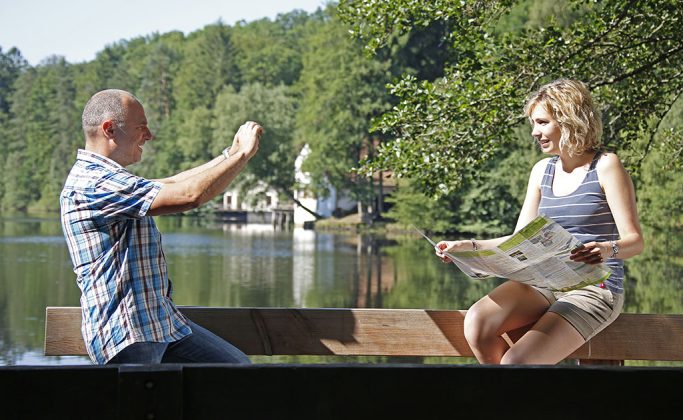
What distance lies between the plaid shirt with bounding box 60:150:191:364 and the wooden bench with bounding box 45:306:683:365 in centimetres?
88

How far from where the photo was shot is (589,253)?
3234mm

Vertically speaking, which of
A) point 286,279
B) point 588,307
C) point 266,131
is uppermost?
point 266,131

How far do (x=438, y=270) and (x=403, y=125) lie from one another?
19.8 meters

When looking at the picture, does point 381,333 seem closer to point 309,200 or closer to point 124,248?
point 124,248

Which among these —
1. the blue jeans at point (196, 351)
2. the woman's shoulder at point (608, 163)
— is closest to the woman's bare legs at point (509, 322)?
the woman's shoulder at point (608, 163)

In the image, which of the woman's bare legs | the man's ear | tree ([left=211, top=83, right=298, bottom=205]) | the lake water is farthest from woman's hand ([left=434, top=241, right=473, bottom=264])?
tree ([left=211, top=83, right=298, bottom=205])

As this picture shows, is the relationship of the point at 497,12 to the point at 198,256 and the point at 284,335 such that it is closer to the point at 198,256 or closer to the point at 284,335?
the point at 284,335

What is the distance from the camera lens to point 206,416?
186 centimetres

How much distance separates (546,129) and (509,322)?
666mm

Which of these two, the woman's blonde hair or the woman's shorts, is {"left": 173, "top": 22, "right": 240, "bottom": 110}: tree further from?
the woman's shorts

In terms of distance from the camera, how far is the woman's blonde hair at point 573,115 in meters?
3.57

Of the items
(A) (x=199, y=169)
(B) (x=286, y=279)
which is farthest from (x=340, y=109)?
(A) (x=199, y=169)

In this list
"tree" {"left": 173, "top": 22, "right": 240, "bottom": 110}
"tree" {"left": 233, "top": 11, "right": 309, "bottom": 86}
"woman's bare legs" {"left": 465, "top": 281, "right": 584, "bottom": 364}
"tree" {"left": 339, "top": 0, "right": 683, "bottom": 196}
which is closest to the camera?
"woman's bare legs" {"left": 465, "top": 281, "right": 584, "bottom": 364}

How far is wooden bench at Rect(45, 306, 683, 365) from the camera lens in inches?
146
